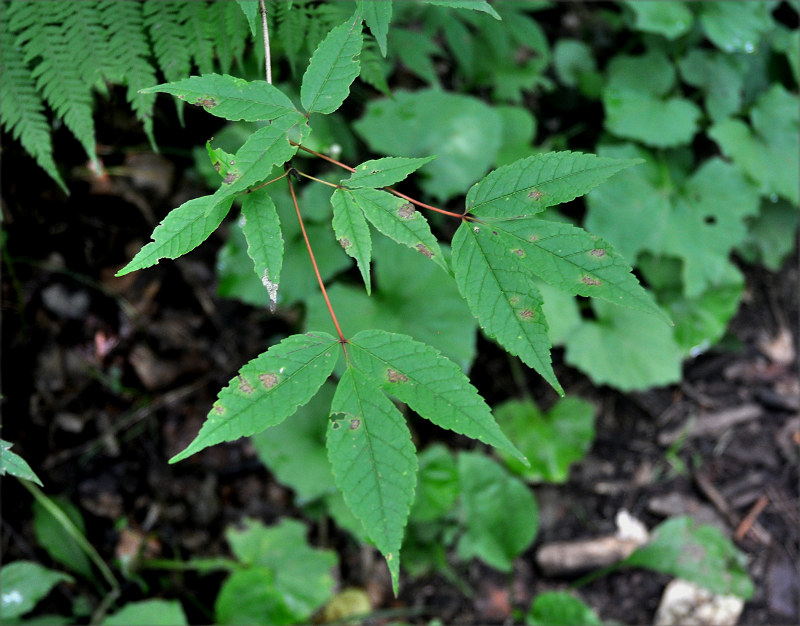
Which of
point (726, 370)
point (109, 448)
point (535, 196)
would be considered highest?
point (535, 196)

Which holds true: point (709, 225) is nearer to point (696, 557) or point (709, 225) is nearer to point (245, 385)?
point (696, 557)

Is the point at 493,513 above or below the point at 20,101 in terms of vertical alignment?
below

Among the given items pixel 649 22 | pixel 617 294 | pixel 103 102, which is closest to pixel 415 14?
pixel 649 22

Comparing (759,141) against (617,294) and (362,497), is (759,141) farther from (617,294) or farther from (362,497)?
(362,497)

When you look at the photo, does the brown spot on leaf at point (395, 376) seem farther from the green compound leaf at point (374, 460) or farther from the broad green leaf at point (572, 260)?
the broad green leaf at point (572, 260)

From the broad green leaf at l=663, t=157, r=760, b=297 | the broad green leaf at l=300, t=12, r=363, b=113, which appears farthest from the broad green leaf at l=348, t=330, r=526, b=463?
the broad green leaf at l=663, t=157, r=760, b=297

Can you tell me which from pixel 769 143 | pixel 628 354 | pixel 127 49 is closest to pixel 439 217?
pixel 628 354
